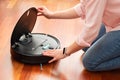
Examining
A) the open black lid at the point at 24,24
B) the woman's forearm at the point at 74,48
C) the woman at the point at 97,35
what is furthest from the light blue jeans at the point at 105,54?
the open black lid at the point at 24,24

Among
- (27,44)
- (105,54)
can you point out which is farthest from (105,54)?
(27,44)

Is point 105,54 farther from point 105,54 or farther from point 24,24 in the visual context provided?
point 24,24

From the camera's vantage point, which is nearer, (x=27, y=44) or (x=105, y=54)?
(x=105, y=54)

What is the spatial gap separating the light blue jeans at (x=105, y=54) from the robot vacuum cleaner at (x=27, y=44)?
0.82 feet

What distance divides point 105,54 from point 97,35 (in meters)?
0.12

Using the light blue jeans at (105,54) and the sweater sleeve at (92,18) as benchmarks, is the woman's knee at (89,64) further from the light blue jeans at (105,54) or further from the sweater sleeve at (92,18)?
the sweater sleeve at (92,18)

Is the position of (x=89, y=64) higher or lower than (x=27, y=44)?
lower

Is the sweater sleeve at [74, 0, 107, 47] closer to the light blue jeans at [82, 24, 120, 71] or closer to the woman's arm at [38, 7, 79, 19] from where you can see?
the light blue jeans at [82, 24, 120, 71]

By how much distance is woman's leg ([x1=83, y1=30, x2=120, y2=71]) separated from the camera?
4.45ft

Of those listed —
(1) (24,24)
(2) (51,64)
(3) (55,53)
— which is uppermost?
(1) (24,24)

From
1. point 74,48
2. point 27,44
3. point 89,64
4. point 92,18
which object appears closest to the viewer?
point 92,18

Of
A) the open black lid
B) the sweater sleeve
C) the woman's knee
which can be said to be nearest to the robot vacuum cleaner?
the open black lid

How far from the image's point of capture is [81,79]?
145 centimetres

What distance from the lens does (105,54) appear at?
1.39 metres
